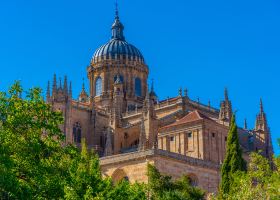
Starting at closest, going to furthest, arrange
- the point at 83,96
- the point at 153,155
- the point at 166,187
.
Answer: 1. the point at 166,187
2. the point at 153,155
3. the point at 83,96

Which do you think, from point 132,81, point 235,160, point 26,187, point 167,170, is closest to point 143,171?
point 167,170

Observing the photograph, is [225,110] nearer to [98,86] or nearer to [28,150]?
[98,86]

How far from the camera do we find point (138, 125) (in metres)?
67.3

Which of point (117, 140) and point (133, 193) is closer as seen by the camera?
point (133, 193)

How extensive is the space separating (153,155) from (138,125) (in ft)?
62.6

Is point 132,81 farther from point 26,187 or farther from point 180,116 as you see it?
point 26,187

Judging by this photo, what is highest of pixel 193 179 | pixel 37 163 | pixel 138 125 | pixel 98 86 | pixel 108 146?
pixel 98 86

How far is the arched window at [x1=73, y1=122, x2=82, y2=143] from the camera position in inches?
2771

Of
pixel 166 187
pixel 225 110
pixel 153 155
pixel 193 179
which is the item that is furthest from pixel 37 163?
pixel 225 110

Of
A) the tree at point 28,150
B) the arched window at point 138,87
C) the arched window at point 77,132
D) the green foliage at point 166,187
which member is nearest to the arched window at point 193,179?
the green foliage at point 166,187

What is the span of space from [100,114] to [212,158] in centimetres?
1933

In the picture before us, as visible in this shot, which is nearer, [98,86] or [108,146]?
[108,146]

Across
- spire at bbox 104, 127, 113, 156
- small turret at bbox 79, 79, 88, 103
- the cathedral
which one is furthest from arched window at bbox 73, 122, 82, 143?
small turret at bbox 79, 79, 88, 103

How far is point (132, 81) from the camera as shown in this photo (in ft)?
266
